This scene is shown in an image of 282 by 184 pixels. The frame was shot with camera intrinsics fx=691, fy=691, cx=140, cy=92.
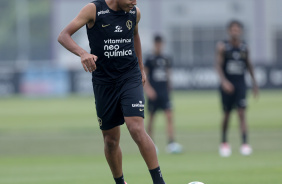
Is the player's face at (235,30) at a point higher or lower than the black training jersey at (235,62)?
higher

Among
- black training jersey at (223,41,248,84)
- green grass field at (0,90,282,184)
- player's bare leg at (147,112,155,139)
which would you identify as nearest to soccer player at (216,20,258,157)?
black training jersey at (223,41,248,84)

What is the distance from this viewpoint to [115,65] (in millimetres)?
7770

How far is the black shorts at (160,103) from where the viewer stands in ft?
48.7

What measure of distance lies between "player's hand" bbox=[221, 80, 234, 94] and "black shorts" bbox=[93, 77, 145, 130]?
5619 mm

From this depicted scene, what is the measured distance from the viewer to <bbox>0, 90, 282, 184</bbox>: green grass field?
9930mm

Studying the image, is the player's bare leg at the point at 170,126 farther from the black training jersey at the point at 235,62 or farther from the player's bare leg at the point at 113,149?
the player's bare leg at the point at 113,149

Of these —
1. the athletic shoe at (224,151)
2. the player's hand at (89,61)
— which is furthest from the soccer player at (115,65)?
the athletic shoe at (224,151)

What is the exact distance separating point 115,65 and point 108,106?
47cm

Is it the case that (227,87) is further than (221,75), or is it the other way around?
(221,75)

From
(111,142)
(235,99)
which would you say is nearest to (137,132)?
(111,142)

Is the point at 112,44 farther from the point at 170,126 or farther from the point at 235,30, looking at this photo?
the point at 170,126

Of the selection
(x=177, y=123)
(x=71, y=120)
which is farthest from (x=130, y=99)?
(x=71, y=120)

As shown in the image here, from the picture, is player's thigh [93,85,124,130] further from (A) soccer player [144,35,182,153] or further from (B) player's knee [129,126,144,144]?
(A) soccer player [144,35,182,153]

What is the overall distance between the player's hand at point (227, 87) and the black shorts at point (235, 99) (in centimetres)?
11
